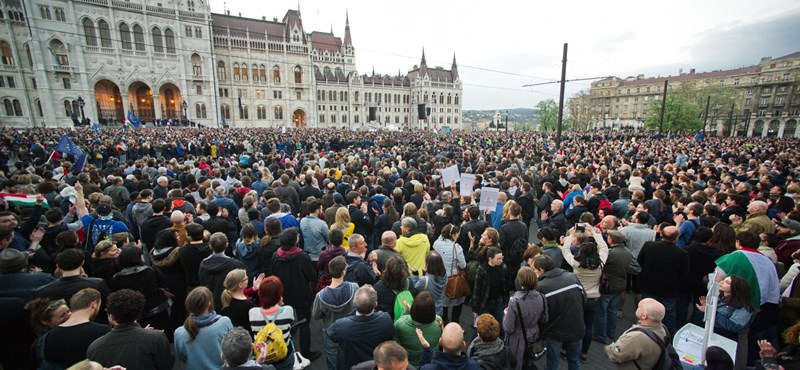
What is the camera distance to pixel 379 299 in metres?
3.68

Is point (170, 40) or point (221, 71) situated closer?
point (170, 40)

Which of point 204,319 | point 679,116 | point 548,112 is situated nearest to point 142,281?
point 204,319

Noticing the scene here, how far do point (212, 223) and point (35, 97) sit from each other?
5699 cm

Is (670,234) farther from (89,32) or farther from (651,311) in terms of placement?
(89,32)

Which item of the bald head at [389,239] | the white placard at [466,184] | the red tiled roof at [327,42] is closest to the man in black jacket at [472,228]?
the bald head at [389,239]

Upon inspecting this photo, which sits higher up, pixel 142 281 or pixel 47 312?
pixel 47 312

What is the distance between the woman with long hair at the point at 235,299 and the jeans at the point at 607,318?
15.0 feet

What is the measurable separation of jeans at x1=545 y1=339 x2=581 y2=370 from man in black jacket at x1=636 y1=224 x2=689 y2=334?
1626mm

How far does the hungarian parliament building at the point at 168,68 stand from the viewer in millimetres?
40625

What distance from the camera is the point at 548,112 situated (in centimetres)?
8719

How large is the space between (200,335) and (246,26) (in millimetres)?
71413

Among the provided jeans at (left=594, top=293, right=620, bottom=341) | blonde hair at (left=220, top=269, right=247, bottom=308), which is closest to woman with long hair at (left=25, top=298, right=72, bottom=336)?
blonde hair at (left=220, top=269, right=247, bottom=308)

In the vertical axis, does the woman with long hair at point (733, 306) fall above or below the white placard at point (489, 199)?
below

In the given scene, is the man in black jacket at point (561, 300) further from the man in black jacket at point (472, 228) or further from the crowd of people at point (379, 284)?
the man in black jacket at point (472, 228)
